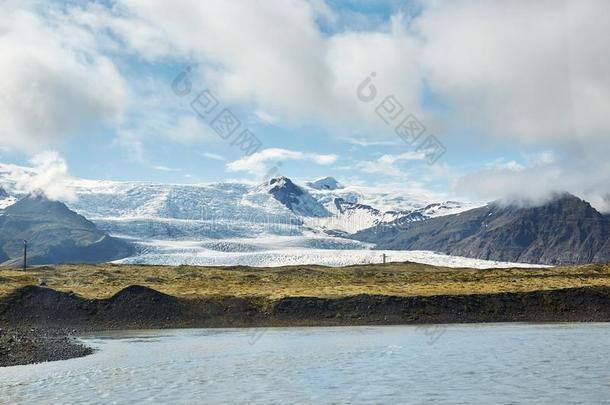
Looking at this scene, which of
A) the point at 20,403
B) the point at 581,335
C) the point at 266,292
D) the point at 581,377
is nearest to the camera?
the point at 20,403

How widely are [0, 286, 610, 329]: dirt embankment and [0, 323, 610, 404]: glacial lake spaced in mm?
14910

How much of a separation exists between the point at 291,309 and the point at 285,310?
735mm

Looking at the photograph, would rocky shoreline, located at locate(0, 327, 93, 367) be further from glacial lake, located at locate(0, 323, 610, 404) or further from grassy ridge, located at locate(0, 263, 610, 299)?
grassy ridge, located at locate(0, 263, 610, 299)

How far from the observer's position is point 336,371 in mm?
38188

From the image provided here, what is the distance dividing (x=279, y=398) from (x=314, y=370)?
374 inches

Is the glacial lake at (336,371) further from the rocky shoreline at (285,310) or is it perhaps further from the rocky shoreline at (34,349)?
the rocky shoreline at (285,310)

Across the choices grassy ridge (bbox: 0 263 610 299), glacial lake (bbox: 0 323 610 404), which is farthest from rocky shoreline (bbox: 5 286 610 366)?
glacial lake (bbox: 0 323 610 404)

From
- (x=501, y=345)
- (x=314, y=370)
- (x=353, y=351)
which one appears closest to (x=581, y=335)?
(x=501, y=345)

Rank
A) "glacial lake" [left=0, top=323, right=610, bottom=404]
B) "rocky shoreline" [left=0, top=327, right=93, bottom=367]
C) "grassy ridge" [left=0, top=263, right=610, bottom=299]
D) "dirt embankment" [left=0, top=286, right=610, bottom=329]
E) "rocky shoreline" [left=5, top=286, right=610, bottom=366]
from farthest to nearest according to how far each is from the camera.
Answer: "grassy ridge" [left=0, top=263, right=610, bottom=299] → "dirt embankment" [left=0, top=286, right=610, bottom=329] → "rocky shoreline" [left=5, top=286, right=610, bottom=366] → "rocky shoreline" [left=0, top=327, right=93, bottom=367] → "glacial lake" [left=0, top=323, right=610, bottom=404]

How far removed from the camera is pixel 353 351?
48.3 meters

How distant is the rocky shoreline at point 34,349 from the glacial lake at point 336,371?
2.03 m

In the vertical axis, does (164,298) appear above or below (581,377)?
above

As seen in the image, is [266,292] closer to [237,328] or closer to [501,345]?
[237,328]

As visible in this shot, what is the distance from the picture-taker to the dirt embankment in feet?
254
